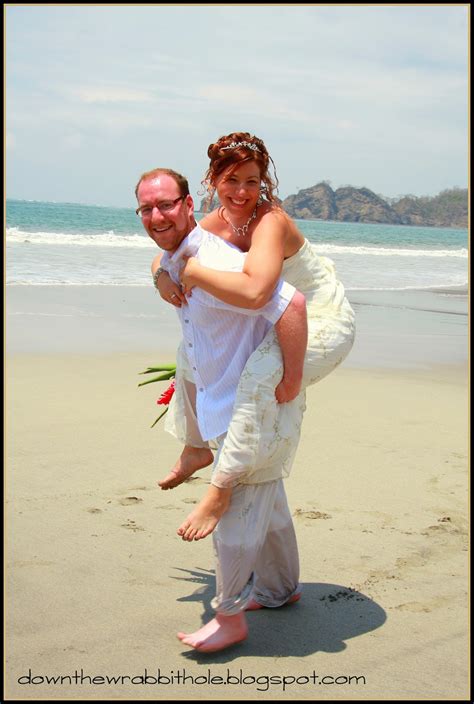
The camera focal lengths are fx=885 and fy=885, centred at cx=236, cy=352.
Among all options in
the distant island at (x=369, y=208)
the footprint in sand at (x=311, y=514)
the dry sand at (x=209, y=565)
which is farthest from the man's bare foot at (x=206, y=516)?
the distant island at (x=369, y=208)

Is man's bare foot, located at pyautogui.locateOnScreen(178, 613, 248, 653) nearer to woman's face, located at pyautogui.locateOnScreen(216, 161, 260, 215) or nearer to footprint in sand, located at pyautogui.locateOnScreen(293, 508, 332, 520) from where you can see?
footprint in sand, located at pyautogui.locateOnScreen(293, 508, 332, 520)

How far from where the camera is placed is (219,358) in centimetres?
312

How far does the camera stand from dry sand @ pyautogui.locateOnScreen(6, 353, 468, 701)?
296 centimetres

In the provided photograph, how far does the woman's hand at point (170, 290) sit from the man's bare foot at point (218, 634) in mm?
1125

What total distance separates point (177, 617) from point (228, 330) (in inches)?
44.4

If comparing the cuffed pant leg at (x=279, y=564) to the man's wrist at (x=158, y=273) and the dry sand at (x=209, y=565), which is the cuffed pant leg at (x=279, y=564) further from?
the man's wrist at (x=158, y=273)

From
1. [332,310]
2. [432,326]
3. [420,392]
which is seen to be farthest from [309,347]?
[432,326]

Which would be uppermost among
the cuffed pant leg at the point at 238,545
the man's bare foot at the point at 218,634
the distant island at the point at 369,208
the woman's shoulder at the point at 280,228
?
the distant island at the point at 369,208

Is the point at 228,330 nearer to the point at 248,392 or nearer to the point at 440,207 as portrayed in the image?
the point at 248,392

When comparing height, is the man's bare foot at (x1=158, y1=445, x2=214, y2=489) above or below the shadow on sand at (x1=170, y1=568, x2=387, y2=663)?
above

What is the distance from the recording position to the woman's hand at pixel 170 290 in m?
3.14

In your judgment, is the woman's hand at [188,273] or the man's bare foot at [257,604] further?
the man's bare foot at [257,604]

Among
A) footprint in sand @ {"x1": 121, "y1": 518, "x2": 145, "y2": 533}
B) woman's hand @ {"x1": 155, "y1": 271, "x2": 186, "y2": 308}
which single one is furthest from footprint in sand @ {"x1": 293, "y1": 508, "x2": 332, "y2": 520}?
woman's hand @ {"x1": 155, "y1": 271, "x2": 186, "y2": 308}

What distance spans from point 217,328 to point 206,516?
65 centimetres
